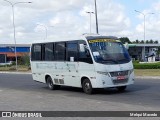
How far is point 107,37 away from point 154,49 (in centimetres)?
11738

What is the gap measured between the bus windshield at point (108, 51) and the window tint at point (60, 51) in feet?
7.77

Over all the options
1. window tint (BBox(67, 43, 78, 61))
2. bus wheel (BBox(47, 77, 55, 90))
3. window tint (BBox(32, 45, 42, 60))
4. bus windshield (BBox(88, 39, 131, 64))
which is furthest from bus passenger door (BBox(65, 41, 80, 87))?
window tint (BBox(32, 45, 42, 60))

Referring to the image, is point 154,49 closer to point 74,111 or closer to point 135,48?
point 135,48

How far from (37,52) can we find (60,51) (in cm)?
291

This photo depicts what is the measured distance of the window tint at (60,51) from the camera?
20266 millimetres

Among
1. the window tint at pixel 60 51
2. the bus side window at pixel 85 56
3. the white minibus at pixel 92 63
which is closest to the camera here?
the white minibus at pixel 92 63

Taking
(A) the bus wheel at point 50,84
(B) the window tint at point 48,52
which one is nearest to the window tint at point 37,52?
(B) the window tint at point 48,52

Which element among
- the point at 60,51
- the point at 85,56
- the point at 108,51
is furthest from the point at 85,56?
the point at 60,51

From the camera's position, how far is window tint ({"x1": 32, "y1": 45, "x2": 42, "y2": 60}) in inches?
893

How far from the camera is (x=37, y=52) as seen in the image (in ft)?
75.6

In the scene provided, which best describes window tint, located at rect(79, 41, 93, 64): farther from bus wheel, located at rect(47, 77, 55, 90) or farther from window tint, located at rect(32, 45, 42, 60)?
window tint, located at rect(32, 45, 42, 60)

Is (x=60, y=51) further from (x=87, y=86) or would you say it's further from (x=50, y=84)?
(x=87, y=86)

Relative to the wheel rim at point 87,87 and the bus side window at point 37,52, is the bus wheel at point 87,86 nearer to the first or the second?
the wheel rim at point 87,87

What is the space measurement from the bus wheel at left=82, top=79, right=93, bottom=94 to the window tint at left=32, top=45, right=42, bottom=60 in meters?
4.87
